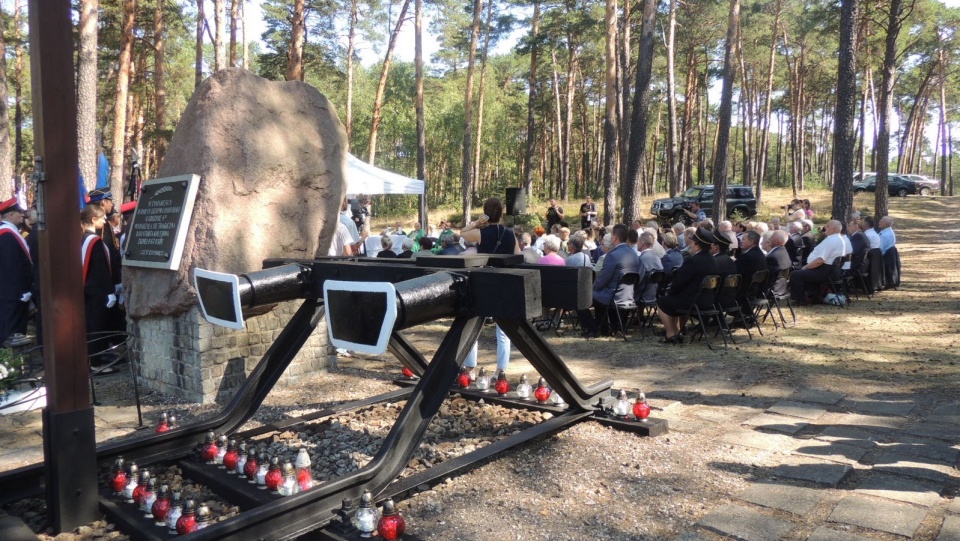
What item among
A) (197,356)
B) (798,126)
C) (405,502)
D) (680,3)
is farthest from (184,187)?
(798,126)

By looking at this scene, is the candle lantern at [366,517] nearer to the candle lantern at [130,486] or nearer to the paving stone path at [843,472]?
the candle lantern at [130,486]

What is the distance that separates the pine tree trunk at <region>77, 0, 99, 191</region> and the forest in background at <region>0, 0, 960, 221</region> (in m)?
0.03

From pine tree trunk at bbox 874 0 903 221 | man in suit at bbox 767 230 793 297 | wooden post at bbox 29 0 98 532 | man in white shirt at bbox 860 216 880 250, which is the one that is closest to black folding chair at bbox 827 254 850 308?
man in white shirt at bbox 860 216 880 250

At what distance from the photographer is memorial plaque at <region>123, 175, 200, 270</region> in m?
5.43

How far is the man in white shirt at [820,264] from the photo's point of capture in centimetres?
965

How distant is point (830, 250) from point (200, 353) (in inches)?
335

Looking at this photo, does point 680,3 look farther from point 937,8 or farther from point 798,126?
point 798,126

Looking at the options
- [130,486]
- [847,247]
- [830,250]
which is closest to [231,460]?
[130,486]

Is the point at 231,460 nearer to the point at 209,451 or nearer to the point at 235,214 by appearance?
the point at 209,451

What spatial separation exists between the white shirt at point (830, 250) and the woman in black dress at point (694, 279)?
3266 millimetres

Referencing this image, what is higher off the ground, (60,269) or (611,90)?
(611,90)

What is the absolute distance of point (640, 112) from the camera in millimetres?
16109

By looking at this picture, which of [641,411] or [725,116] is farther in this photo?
[725,116]

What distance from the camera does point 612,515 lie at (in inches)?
127
